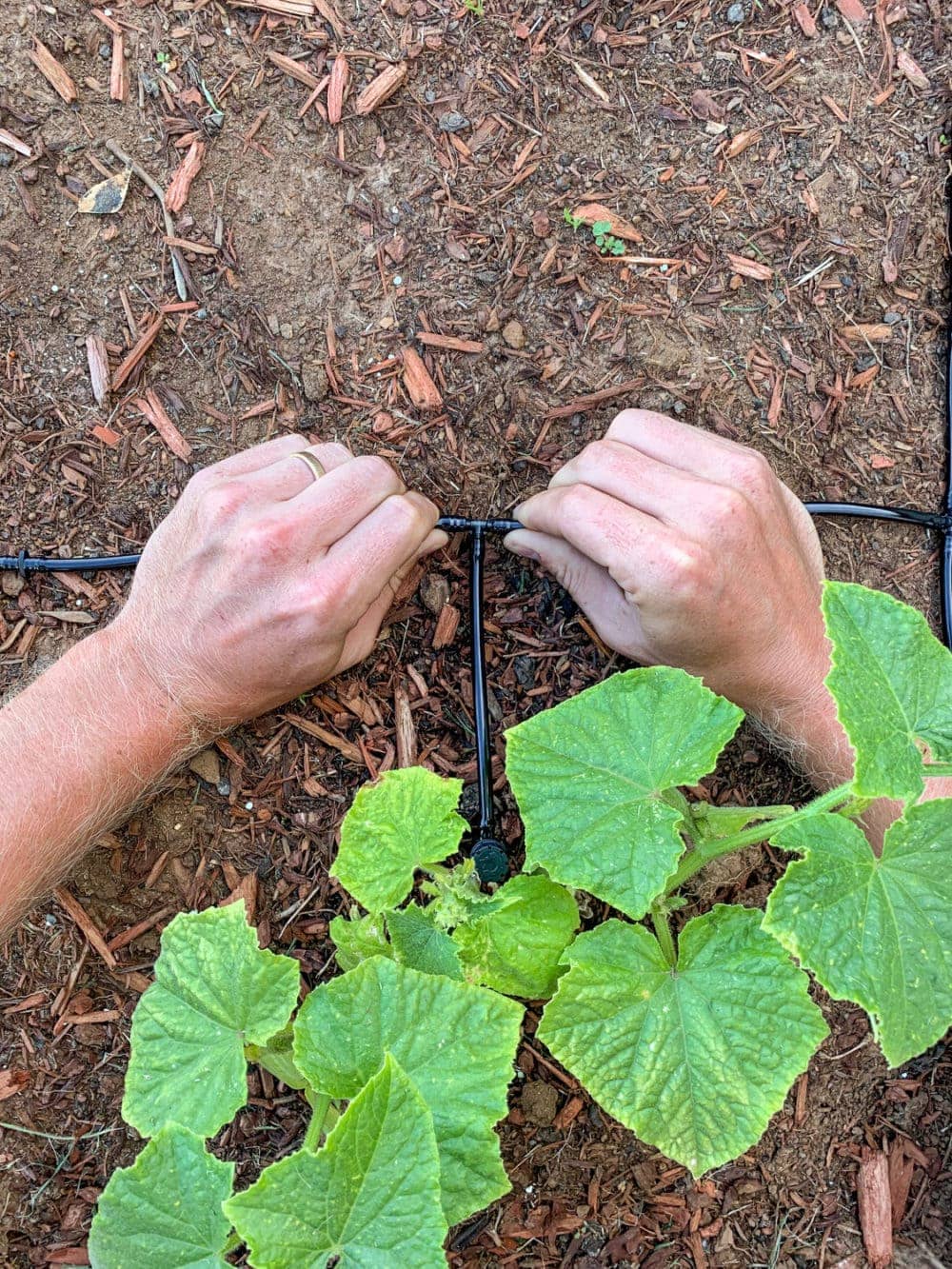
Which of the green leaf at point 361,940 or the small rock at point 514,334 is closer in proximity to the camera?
the green leaf at point 361,940

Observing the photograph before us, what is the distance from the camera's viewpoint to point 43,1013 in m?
2.06

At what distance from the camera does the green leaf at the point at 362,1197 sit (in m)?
1.06

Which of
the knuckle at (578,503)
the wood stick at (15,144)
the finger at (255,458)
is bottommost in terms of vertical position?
the knuckle at (578,503)

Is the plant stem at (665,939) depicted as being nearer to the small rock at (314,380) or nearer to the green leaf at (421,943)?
the green leaf at (421,943)

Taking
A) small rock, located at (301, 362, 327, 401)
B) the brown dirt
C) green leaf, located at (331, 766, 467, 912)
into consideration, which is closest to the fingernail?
the brown dirt

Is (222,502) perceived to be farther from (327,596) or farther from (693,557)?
(693,557)

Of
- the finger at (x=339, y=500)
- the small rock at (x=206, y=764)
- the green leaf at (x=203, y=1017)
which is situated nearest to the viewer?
the green leaf at (x=203, y=1017)

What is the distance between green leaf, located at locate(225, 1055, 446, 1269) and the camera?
1063 mm

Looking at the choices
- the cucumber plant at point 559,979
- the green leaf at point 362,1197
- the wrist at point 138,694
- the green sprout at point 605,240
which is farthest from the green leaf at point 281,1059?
the green sprout at point 605,240

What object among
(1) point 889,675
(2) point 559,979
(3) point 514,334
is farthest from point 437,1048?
(3) point 514,334

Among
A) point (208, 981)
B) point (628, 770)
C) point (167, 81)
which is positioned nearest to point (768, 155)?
point (167, 81)

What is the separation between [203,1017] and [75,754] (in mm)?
650

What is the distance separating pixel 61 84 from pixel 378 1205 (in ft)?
7.53

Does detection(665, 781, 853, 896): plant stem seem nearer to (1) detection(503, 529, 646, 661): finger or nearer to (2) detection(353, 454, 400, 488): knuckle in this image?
(1) detection(503, 529, 646, 661): finger
